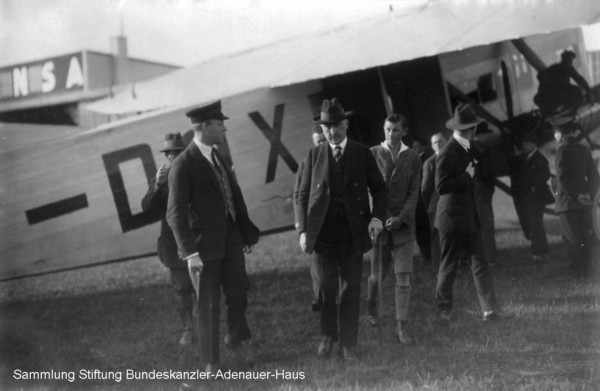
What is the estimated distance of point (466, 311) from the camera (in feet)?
18.2

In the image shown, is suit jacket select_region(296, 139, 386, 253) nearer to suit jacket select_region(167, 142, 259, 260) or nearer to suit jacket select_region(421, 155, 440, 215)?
suit jacket select_region(167, 142, 259, 260)

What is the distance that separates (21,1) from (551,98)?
6.23 m

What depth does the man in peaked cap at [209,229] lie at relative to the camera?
4273 millimetres

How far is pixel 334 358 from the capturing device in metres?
4.50

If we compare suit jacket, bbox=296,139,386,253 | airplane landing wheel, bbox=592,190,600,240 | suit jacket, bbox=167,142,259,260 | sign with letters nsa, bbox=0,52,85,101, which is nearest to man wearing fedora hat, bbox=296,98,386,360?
suit jacket, bbox=296,139,386,253

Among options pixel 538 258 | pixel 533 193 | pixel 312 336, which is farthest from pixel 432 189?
pixel 533 193

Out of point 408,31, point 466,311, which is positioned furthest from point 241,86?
point 466,311

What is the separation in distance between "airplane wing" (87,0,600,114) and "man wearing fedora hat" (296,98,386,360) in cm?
267

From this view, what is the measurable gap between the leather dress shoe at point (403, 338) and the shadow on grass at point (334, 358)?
0.06 metres

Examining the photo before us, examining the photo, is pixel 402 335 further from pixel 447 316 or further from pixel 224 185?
pixel 224 185

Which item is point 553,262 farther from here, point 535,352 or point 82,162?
point 82,162

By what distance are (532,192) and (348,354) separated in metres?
4.07

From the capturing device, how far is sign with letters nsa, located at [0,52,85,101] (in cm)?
2064

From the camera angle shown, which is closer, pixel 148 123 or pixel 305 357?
pixel 305 357
